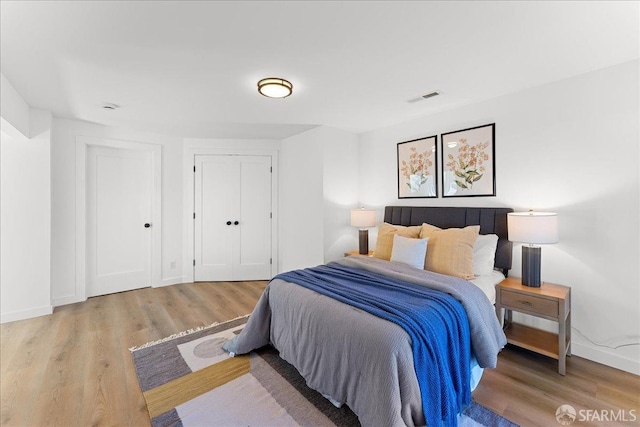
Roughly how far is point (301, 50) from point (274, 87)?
0.54 meters

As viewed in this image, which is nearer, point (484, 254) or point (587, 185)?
point (587, 185)

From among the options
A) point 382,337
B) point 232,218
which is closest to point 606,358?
point 382,337

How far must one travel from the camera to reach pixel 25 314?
10.2 ft

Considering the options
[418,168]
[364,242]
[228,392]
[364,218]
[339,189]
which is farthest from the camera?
[339,189]

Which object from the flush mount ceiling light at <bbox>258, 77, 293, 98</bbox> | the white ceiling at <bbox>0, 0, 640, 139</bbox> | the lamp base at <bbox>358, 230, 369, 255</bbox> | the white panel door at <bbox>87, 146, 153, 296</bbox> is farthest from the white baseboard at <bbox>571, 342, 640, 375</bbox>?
the white panel door at <bbox>87, 146, 153, 296</bbox>

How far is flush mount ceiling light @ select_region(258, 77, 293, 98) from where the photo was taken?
7.85 feet

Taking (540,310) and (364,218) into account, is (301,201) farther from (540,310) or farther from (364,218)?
Result: (540,310)

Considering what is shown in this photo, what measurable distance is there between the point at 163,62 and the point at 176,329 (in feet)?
8.07

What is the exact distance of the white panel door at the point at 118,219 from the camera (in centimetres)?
381

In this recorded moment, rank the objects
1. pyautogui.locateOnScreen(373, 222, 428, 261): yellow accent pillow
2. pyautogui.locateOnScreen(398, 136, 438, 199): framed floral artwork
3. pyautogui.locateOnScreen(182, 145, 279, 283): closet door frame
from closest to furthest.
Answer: pyautogui.locateOnScreen(373, 222, 428, 261): yellow accent pillow < pyautogui.locateOnScreen(398, 136, 438, 199): framed floral artwork < pyautogui.locateOnScreen(182, 145, 279, 283): closet door frame

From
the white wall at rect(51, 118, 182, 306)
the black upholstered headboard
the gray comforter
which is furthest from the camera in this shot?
the white wall at rect(51, 118, 182, 306)

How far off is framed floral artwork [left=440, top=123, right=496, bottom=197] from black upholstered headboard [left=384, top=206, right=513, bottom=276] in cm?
21

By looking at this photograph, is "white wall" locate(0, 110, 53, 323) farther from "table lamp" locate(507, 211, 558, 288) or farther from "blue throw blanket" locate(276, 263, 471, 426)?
"table lamp" locate(507, 211, 558, 288)

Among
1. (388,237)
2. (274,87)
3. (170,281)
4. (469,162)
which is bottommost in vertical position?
(170,281)
